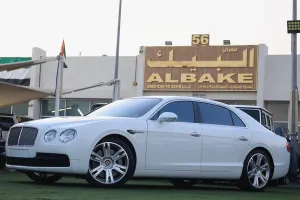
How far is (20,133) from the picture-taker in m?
8.98

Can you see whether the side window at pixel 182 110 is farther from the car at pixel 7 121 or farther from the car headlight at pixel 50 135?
the car at pixel 7 121

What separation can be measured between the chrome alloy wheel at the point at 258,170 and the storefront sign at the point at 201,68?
23113mm

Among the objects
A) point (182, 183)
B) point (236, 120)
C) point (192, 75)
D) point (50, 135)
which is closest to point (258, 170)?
point (236, 120)

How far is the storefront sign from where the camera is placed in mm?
33438

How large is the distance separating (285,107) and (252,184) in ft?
80.2

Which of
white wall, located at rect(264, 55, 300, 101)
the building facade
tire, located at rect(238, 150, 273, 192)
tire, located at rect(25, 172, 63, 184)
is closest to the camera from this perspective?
tire, located at rect(25, 172, 63, 184)

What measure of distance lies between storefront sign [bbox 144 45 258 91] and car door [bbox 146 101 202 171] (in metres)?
24.1

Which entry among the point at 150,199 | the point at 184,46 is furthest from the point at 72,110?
the point at 150,199

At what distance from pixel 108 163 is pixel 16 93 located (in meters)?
11.0

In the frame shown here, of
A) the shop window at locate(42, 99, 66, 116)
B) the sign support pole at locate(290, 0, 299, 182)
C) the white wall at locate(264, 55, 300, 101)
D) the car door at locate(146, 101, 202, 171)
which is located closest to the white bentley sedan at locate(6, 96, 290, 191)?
the car door at locate(146, 101, 202, 171)

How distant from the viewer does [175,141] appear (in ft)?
30.5

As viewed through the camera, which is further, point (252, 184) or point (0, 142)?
point (0, 142)

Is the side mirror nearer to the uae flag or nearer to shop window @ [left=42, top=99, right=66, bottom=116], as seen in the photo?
shop window @ [left=42, top=99, right=66, bottom=116]

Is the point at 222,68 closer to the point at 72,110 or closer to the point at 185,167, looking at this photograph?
the point at 72,110
